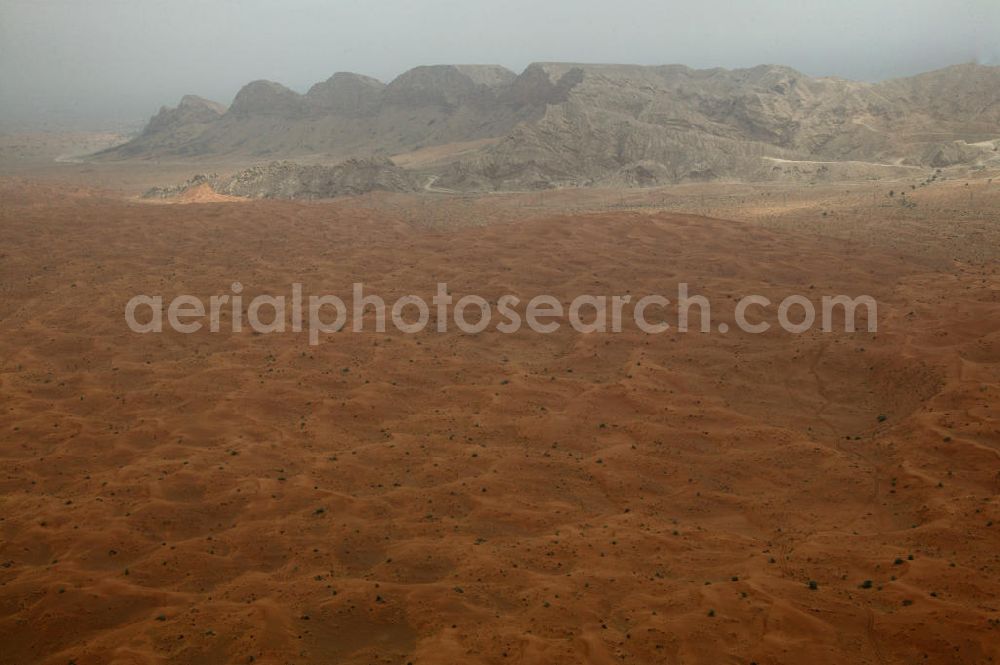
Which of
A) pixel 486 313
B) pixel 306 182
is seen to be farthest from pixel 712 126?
pixel 486 313

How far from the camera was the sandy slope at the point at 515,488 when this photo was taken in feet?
16.8

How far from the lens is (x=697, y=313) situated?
1239 centimetres

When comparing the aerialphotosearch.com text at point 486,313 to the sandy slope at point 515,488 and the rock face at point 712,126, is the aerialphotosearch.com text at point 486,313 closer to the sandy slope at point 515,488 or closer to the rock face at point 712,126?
the sandy slope at point 515,488

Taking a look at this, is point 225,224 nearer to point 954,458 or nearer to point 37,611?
point 37,611

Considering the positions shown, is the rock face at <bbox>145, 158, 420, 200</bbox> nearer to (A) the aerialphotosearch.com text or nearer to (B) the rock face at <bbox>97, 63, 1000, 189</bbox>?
(B) the rock face at <bbox>97, 63, 1000, 189</bbox>

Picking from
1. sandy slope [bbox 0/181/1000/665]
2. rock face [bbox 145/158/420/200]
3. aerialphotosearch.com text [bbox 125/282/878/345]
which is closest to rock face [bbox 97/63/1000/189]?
rock face [bbox 145/158/420/200]

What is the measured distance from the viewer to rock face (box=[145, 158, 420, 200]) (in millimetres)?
31766

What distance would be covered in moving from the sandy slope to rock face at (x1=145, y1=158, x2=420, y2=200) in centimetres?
1822

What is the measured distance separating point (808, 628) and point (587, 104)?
34764 millimetres

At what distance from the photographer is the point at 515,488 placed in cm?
735

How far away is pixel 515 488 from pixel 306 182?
1095 inches

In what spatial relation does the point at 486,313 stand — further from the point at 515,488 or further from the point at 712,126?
the point at 712,126

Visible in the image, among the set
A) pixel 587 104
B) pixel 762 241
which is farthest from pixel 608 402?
pixel 587 104

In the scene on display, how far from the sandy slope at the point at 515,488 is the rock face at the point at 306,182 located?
59.8 feet
